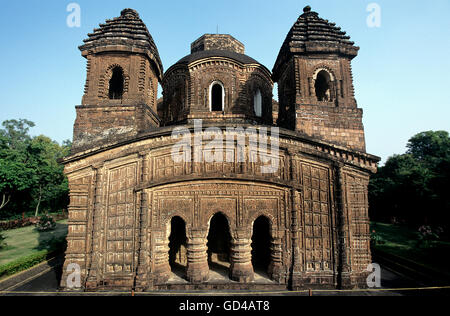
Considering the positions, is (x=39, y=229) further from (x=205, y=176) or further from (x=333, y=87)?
(x=333, y=87)

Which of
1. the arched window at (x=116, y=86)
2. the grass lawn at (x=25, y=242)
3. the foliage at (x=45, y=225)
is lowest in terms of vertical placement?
the grass lawn at (x=25, y=242)

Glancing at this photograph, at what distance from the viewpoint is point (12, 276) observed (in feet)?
32.7

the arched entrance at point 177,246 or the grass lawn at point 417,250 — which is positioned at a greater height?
the arched entrance at point 177,246

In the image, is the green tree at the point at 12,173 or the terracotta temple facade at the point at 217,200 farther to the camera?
the green tree at the point at 12,173

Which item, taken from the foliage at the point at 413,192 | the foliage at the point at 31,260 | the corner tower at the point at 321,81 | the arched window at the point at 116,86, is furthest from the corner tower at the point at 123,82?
the foliage at the point at 413,192

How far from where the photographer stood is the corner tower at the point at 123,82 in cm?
1067

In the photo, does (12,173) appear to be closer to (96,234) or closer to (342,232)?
(96,234)

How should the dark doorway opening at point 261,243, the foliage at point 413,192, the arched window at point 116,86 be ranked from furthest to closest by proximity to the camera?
the foliage at point 413,192 → the arched window at point 116,86 → the dark doorway opening at point 261,243

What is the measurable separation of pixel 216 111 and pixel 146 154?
14.6 ft

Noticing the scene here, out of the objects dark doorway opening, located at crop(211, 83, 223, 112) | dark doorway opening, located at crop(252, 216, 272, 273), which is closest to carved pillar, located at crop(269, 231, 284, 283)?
dark doorway opening, located at crop(252, 216, 272, 273)

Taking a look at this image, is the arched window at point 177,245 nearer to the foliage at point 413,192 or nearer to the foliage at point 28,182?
the foliage at point 413,192

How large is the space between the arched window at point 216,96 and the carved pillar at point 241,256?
257 inches
